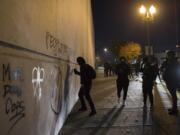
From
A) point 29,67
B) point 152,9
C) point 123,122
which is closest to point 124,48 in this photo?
point 152,9

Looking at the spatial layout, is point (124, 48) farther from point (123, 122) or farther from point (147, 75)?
point (123, 122)

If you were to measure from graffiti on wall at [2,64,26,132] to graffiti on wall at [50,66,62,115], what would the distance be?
7.96 feet

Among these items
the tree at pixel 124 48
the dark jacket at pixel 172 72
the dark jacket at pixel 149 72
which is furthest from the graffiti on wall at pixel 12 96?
the tree at pixel 124 48

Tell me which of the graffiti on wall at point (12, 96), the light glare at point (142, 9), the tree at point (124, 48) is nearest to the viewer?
the graffiti on wall at point (12, 96)

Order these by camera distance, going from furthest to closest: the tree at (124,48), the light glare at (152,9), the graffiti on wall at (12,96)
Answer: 1. the tree at (124,48)
2. the light glare at (152,9)
3. the graffiti on wall at (12,96)

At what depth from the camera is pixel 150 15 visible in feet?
Answer: 66.0

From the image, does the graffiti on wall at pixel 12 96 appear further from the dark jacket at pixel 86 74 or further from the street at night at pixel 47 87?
the dark jacket at pixel 86 74

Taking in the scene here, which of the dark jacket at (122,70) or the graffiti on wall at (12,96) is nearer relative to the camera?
the graffiti on wall at (12,96)

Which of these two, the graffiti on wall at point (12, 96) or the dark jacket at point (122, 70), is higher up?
the dark jacket at point (122, 70)

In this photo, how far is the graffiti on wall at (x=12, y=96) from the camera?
11.3 feet

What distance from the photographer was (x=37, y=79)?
5.00m

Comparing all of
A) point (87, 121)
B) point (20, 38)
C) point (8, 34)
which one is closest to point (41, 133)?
point (20, 38)

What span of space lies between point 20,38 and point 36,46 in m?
0.96

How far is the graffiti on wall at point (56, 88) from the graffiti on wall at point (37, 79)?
1.07 m
